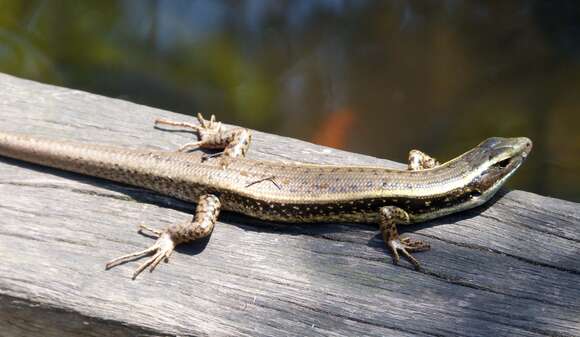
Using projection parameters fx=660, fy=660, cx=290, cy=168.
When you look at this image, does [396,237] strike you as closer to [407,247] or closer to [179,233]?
[407,247]

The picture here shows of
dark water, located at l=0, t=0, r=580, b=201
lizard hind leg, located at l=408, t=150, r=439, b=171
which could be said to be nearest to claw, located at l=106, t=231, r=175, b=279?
lizard hind leg, located at l=408, t=150, r=439, b=171

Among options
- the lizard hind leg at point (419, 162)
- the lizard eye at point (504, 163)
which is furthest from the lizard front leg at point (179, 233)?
the lizard eye at point (504, 163)

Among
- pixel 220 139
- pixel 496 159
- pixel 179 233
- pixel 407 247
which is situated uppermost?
pixel 496 159

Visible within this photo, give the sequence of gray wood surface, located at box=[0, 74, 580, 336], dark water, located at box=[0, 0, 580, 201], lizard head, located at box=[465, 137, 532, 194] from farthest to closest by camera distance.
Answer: dark water, located at box=[0, 0, 580, 201] < lizard head, located at box=[465, 137, 532, 194] < gray wood surface, located at box=[0, 74, 580, 336]

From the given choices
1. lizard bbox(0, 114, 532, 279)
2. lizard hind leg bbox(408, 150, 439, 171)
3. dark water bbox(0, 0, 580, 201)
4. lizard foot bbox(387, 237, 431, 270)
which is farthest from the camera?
dark water bbox(0, 0, 580, 201)

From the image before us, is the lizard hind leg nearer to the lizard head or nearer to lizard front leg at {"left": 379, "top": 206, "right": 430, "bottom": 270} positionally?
the lizard head

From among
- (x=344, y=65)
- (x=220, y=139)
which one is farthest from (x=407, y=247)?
(x=344, y=65)
